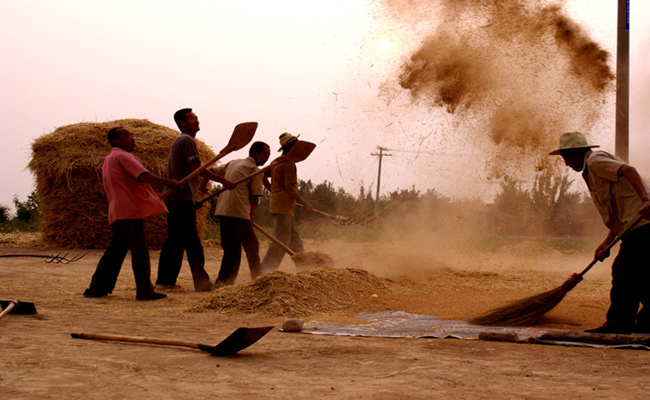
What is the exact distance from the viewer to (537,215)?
1920 centimetres

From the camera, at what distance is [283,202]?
783 cm

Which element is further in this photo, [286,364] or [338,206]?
[338,206]

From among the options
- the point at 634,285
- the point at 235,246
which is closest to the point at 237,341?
the point at 634,285

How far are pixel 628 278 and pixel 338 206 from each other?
18140 millimetres

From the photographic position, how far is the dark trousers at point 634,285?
4.10m

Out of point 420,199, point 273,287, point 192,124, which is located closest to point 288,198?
point 192,124

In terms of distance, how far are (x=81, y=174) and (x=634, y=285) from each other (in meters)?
11.2

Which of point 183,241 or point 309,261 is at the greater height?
point 183,241

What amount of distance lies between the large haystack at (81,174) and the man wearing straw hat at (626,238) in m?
9.63

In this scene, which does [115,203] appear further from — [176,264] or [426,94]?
[426,94]

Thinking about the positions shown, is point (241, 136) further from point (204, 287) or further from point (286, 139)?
point (204, 287)

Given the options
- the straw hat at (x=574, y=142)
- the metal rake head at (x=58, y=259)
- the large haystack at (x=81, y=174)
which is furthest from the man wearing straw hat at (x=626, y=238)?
the large haystack at (x=81, y=174)

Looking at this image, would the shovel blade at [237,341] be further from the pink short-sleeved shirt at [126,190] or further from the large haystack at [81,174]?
the large haystack at [81,174]

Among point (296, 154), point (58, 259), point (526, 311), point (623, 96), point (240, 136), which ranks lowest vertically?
point (58, 259)
